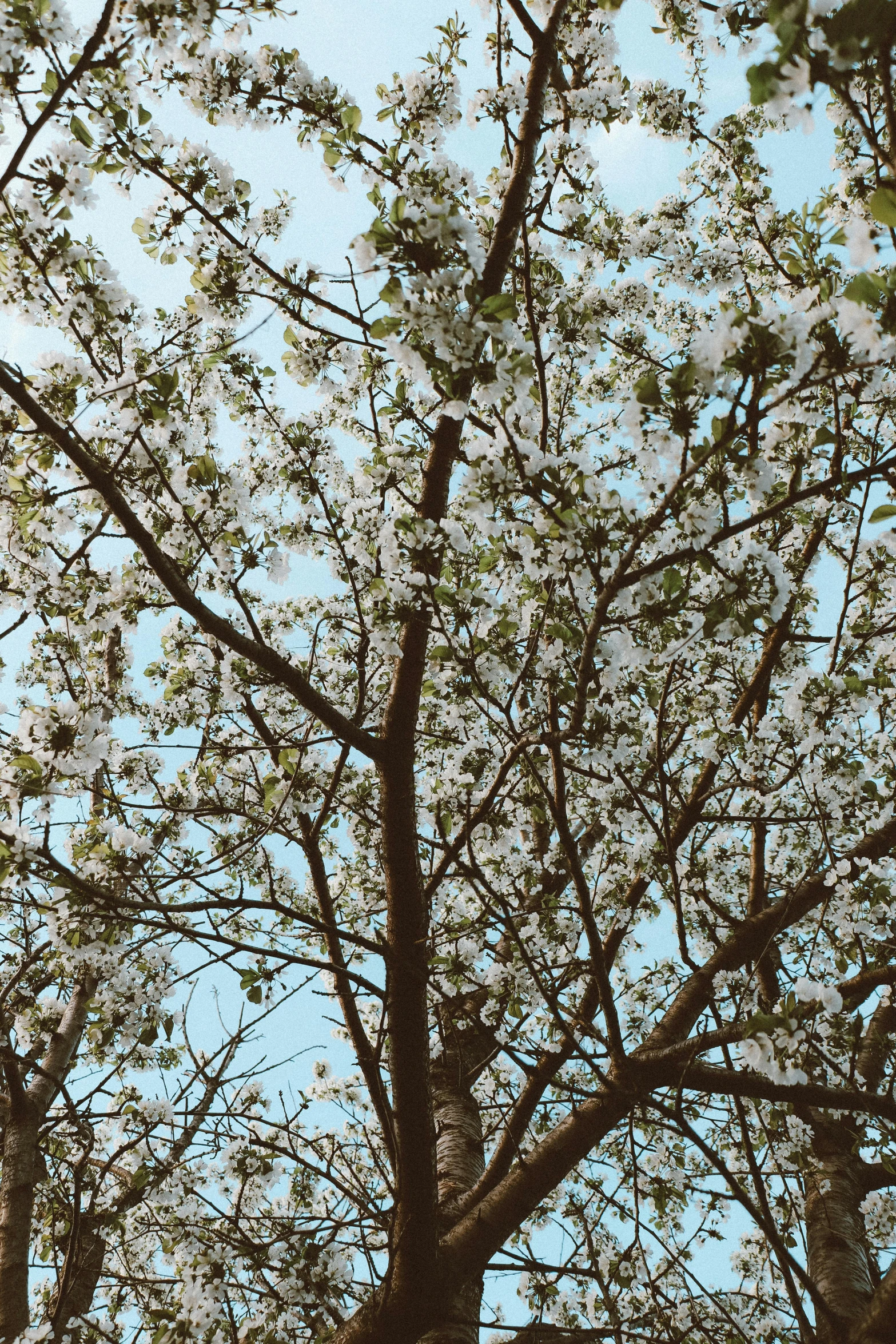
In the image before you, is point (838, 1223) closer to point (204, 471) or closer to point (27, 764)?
point (27, 764)

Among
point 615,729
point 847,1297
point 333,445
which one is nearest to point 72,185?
point 333,445

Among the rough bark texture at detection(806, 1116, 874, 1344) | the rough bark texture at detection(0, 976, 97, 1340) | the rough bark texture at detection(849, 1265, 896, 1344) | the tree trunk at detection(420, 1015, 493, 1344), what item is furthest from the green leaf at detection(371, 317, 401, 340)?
the rough bark texture at detection(806, 1116, 874, 1344)

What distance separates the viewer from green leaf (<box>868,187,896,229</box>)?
5.01 ft

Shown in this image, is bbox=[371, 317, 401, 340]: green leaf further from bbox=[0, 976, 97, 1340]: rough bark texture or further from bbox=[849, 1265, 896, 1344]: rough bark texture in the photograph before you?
bbox=[0, 976, 97, 1340]: rough bark texture

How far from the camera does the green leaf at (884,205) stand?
60.2 inches

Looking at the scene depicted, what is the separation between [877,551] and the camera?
221 inches

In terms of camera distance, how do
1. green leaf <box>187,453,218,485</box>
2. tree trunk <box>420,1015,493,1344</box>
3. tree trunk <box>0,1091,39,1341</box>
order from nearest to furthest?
tree trunk <box>420,1015,493,1344</box>
green leaf <box>187,453,218,485</box>
tree trunk <box>0,1091,39,1341</box>

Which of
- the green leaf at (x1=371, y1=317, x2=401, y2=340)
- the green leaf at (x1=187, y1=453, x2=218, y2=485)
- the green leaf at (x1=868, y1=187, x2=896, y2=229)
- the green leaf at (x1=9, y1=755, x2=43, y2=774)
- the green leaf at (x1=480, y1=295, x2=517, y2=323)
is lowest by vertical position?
the green leaf at (x1=868, y1=187, x2=896, y2=229)

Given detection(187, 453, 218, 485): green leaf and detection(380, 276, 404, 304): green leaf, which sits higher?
detection(187, 453, 218, 485): green leaf

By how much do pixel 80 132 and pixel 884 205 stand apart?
8.89ft

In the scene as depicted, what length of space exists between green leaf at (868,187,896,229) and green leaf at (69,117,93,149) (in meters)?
2.65

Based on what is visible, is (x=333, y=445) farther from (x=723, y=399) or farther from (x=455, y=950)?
(x=723, y=399)

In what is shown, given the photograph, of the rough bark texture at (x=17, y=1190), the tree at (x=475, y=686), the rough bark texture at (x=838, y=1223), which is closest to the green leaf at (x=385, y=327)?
the tree at (x=475, y=686)

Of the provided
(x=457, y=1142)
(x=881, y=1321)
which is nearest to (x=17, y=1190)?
(x=457, y=1142)
